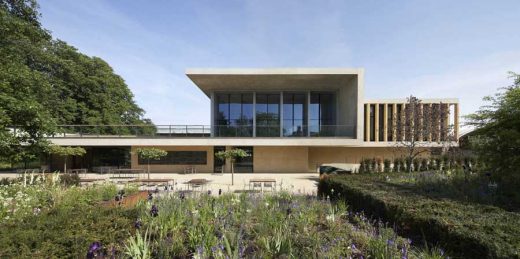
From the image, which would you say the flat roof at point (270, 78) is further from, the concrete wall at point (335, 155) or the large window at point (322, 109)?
the concrete wall at point (335, 155)

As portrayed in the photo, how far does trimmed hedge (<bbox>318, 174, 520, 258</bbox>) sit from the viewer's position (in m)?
3.55

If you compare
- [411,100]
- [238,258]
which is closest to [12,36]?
[238,258]

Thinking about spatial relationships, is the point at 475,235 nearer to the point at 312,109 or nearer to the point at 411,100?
the point at 411,100

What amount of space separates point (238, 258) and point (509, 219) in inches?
184

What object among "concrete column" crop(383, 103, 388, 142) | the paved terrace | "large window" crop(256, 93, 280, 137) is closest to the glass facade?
"large window" crop(256, 93, 280, 137)

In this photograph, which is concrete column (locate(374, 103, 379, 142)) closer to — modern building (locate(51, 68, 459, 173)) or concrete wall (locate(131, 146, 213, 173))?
modern building (locate(51, 68, 459, 173))

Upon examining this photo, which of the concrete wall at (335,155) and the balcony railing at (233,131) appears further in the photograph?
the concrete wall at (335,155)

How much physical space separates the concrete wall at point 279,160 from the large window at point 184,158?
493 centimetres

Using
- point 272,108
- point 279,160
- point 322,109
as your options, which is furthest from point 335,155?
point 272,108

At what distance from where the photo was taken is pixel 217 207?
613cm

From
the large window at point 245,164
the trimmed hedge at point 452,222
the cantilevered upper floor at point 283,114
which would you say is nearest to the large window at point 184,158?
the cantilevered upper floor at point 283,114

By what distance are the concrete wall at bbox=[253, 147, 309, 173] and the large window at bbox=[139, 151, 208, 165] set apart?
16.2 feet

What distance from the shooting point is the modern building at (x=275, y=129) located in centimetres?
2094

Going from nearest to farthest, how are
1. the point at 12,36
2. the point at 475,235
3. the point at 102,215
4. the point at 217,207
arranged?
1. the point at 475,235
2. the point at 102,215
3. the point at 217,207
4. the point at 12,36
